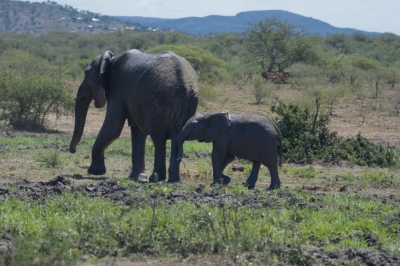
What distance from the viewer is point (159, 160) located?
39.3 feet

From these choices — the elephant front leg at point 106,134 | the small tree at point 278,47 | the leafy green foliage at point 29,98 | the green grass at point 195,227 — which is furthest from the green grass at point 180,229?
the small tree at point 278,47

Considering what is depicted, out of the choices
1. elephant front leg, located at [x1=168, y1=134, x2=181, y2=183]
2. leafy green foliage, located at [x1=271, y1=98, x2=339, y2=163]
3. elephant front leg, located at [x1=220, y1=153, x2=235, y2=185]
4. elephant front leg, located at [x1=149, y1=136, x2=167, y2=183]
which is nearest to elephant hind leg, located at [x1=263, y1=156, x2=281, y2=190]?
elephant front leg, located at [x1=220, y1=153, x2=235, y2=185]

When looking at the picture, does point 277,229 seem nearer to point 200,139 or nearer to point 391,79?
point 200,139

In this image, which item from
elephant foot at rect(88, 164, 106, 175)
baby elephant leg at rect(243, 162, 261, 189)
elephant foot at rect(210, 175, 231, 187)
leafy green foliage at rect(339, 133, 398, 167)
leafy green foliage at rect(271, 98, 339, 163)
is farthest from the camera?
leafy green foliage at rect(271, 98, 339, 163)

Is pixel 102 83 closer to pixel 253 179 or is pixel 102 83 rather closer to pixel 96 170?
pixel 96 170

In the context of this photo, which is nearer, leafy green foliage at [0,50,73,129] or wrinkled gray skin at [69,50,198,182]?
wrinkled gray skin at [69,50,198,182]

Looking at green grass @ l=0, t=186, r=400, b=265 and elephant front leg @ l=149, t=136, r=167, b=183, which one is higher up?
green grass @ l=0, t=186, r=400, b=265

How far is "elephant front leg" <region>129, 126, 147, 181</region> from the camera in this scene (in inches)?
494

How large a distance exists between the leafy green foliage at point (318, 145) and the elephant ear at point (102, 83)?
197 inches

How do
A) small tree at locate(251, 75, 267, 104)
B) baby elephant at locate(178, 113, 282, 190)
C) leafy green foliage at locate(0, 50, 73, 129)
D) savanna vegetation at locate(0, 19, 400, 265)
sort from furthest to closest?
small tree at locate(251, 75, 267, 104)
leafy green foliage at locate(0, 50, 73, 129)
baby elephant at locate(178, 113, 282, 190)
savanna vegetation at locate(0, 19, 400, 265)

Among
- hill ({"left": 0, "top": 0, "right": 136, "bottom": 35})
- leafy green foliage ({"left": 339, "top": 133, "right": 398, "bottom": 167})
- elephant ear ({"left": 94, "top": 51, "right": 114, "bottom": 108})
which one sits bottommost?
hill ({"left": 0, "top": 0, "right": 136, "bottom": 35})

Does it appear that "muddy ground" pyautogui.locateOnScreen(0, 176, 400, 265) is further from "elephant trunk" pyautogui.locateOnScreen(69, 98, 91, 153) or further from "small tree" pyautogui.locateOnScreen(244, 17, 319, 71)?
"small tree" pyautogui.locateOnScreen(244, 17, 319, 71)

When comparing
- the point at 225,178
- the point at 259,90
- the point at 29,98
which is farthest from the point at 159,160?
the point at 259,90

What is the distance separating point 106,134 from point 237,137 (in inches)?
92.8
